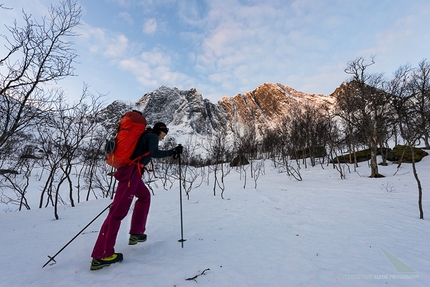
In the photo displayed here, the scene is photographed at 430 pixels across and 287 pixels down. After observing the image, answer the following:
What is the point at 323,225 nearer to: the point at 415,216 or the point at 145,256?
the point at 415,216

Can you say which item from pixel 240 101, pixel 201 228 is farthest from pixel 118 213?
pixel 240 101

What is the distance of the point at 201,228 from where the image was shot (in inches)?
136

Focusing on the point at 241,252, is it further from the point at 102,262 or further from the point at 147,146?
the point at 147,146

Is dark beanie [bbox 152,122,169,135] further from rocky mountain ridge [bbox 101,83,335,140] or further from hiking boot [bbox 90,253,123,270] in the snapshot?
rocky mountain ridge [bbox 101,83,335,140]

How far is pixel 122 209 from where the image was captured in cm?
228

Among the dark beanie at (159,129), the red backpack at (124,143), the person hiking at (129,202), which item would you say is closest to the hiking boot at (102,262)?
the person hiking at (129,202)

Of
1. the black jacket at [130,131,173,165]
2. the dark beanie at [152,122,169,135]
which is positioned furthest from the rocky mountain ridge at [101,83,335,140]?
the black jacket at [130,131,173,165]

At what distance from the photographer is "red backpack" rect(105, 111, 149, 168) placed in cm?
234

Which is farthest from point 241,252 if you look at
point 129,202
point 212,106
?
point 212,106

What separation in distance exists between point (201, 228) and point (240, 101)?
9550cm

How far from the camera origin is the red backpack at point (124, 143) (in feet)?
7.66

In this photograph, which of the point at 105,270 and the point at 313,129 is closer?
the point at 105,270

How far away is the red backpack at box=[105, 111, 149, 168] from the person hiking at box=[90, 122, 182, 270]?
0.09m

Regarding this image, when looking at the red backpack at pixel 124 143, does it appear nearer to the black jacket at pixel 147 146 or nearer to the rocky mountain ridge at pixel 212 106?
the black jacket at pixel 147 146
